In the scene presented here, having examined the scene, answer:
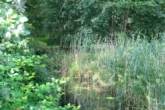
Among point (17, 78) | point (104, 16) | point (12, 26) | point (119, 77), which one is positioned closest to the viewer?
point (12, 26)

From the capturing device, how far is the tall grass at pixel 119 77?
4109 mm

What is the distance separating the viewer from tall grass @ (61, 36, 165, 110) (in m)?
4.11

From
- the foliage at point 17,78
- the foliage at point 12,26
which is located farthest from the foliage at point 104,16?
the foliage at point 12,26

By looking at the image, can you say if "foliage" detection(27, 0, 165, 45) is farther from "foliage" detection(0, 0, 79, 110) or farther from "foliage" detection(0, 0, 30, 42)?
"foliage" detection(0, 0, 30, 42)

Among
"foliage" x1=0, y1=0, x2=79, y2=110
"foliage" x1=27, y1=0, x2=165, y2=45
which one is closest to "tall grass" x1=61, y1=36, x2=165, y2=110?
"foliage" x1=0, y1=0, x2=79, y2=110

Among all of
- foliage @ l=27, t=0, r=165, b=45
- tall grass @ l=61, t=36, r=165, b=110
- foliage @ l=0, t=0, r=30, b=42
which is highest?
foliage @ l=27, t=0, r=165, b=45

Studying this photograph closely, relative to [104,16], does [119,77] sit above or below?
below

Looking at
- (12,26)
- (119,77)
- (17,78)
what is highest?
(12,26)

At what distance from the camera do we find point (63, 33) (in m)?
10.6

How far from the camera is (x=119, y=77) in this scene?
15.1 feet

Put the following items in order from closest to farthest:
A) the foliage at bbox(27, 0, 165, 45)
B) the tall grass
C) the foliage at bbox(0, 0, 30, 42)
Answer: the foliage at bbox(0, 0, 30, 42) < the tall grass < the foliage at bbox(27, 0, 165, 45)

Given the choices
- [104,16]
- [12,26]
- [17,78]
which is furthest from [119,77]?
[104,16]

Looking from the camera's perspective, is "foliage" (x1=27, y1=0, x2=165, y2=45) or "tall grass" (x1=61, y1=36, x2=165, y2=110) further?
"foliage" (x1=27, y1=0, x2=165, y2=45)

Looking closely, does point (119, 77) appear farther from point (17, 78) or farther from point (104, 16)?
point (104, 16)
